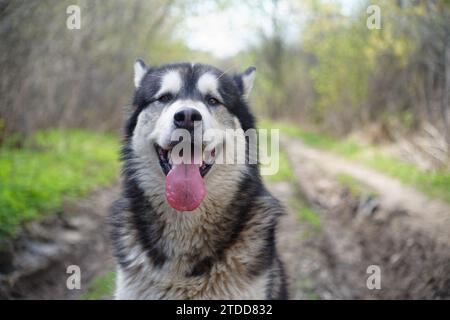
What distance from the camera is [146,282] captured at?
2986 millimetres

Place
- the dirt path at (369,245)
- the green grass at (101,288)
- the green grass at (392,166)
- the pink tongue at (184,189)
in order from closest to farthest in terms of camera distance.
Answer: the pink tongue at (184,189), the green grass at (101,288), the dirt path at (369,245), the green grass at (392,166)

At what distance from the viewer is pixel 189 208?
2998 mm

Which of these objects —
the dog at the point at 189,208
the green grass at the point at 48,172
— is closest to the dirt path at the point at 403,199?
the dog at the point at 189,208

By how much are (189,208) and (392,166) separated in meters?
7.29

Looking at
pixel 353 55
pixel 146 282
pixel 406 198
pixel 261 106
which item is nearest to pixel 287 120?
pixel 261 106

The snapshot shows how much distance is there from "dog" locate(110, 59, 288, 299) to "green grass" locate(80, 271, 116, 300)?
1.35 m

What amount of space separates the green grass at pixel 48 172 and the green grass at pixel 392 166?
5.33 meters

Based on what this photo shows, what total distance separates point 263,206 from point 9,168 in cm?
488

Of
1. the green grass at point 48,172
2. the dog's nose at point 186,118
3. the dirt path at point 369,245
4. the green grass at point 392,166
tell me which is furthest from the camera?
the green grass at point 392,166

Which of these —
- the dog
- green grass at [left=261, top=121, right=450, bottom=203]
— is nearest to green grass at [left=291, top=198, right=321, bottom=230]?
green grass at [left=261, top=121, right=450, bottom=203]

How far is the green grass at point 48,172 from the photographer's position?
5.05 m

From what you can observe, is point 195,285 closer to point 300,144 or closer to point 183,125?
point 183,125

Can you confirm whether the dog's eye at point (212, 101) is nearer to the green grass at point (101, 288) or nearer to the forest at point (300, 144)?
the forest at point (300, 144)
